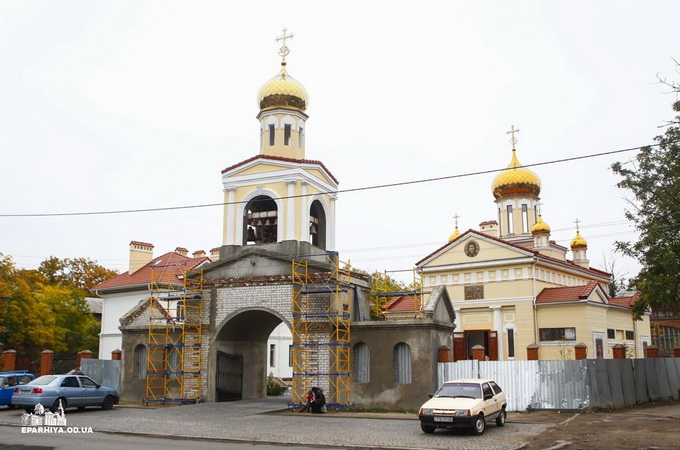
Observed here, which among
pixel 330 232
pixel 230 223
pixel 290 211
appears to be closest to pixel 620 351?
pixel 330 232

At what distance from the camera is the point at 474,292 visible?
42312 millimetres

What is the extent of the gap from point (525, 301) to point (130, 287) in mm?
25243

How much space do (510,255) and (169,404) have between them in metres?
23.0

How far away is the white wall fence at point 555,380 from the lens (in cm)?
2283

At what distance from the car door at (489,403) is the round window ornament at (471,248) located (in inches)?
970

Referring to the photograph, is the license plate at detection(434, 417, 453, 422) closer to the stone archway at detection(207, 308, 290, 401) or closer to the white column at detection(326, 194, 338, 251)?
the stone archway at detection(207, 308, 290, 401)

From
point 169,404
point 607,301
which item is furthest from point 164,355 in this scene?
point 607,301

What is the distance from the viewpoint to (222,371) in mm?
27156

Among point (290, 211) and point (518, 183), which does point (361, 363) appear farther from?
point (518, 183)

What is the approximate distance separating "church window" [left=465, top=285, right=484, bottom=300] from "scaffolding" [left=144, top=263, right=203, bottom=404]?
20.5 metres

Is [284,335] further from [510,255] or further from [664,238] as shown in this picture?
[664,238]

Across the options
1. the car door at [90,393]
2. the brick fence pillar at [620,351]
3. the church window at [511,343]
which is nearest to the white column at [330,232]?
the car door at [90,393]

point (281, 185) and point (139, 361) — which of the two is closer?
point (281, 185)

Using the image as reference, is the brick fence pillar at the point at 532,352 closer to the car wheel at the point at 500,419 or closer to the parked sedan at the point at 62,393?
the car wheel at the point at 500,419
